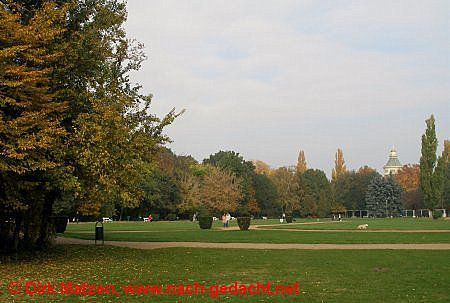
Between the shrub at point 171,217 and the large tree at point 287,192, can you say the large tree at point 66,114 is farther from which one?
the large tree at point 287,192

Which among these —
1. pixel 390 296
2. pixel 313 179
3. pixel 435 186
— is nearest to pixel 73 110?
pixel 390 296

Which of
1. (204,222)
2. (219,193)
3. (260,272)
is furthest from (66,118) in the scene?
(219,193)

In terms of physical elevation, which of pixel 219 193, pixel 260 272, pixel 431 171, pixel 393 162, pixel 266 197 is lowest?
pixel 260 272

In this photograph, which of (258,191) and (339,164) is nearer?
(258,191)

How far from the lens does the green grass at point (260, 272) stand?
1017cm

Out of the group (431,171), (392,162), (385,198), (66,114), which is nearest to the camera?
(66,114)

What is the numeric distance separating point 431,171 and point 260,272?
6307 cm

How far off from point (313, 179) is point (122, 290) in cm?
10197

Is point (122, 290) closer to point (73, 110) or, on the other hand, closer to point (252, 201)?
point (73, 110)

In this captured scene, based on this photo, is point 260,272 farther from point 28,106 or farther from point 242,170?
point 242,170

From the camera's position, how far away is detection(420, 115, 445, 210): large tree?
230 feet

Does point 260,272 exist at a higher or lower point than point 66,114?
lower

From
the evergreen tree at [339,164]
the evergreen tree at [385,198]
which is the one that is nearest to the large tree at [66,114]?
A: the evergreen tree at [385,198]

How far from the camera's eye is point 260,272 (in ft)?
46.3
